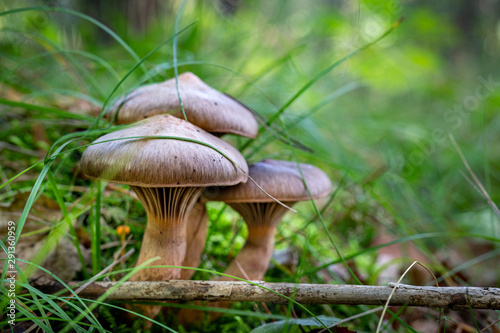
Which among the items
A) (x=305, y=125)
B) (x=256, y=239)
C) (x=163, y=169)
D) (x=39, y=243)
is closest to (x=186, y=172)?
(x=163, y=169)

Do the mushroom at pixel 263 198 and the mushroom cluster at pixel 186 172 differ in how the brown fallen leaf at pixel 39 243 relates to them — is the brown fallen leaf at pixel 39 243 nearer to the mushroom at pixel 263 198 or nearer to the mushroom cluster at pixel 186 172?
the mushroom cluster at pixel 186 172

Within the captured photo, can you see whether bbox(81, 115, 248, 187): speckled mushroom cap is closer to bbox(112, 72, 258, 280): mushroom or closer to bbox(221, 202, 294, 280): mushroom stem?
bbox(112, 72, 258, 280): mushroom

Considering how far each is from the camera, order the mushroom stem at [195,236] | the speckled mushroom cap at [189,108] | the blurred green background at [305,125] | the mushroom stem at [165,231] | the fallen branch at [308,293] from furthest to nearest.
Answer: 1. the blurred green background at [305,125]
2. the mushroom stem at [195,236]
3. the speckled mushroom cap at [189,108]
4. the mushroom stem at [165,231]
5. the fallen branch at [308,293]

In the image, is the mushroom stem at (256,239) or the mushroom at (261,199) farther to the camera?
the mushroom stem at (256,239)

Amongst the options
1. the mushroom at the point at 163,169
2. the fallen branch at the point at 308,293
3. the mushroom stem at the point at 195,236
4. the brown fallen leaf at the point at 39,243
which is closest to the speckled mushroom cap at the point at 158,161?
the mushroom at the point at 163,169

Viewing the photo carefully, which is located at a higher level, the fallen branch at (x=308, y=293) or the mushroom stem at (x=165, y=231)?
the mushroom stem at (x=165, y=231)

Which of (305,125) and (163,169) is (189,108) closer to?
(163,169)

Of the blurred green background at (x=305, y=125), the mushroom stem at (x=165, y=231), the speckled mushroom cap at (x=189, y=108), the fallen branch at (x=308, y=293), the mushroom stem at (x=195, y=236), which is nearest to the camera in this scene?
the fallen branch at (x=308, y=293)
